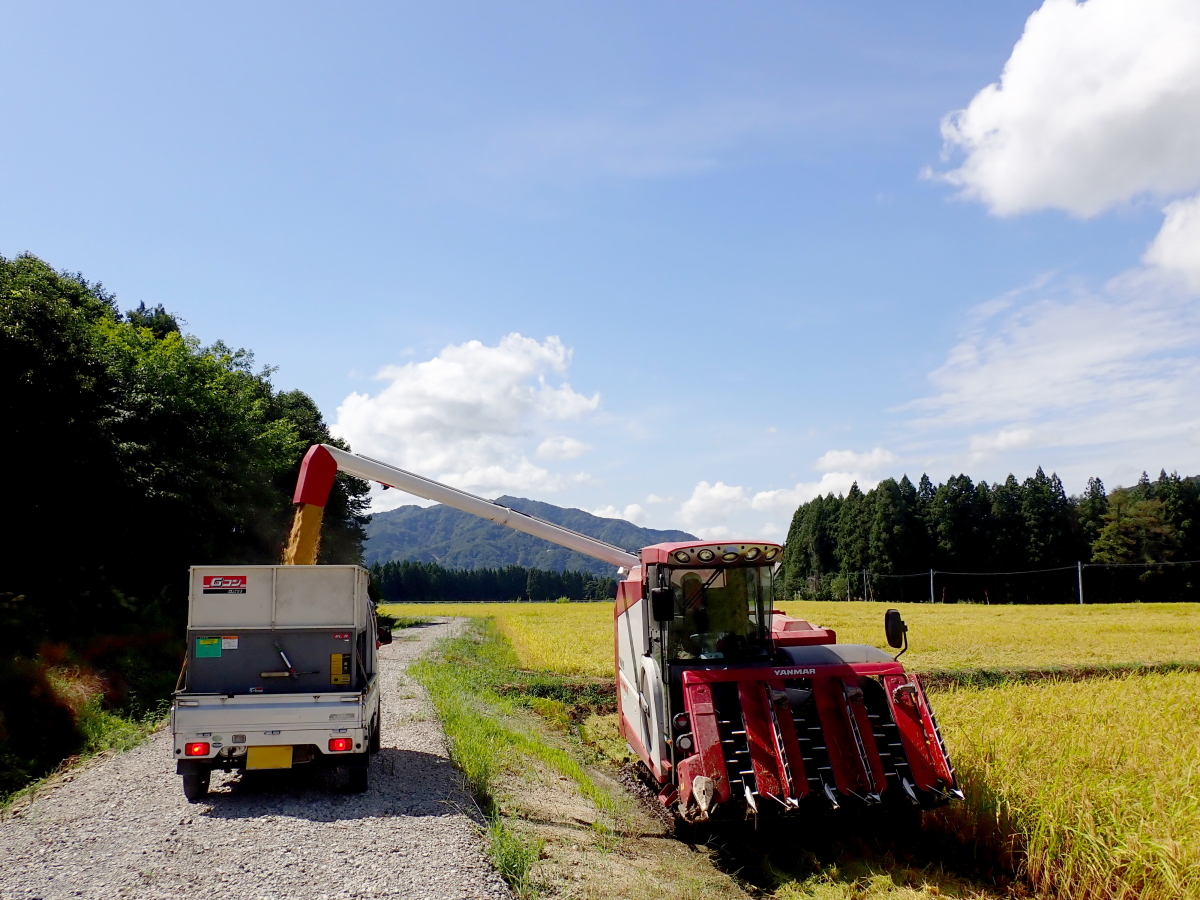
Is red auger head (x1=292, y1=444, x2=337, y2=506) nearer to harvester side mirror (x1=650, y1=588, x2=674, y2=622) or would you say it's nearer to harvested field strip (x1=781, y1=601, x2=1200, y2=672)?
harvester side mirror (x1=650, y1=588, x2=674, y2=622)

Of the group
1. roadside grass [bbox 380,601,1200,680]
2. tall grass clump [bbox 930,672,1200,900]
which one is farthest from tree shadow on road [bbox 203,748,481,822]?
roadside grass [bbox 380,601,1200,680]

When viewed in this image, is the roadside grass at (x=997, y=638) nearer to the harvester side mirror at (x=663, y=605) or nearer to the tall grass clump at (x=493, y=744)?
the tall grass clump at (x=493, y=744)

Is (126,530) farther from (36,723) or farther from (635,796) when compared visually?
(635,796)

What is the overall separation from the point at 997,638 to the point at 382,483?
2608cm

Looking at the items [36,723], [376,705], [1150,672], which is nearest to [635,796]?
[376,705]

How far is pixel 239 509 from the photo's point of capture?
100 ft

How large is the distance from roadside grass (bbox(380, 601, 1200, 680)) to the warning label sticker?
14045 mm

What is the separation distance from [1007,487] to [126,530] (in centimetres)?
9163

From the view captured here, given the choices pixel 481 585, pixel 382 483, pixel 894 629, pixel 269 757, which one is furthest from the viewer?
pixel 481 585

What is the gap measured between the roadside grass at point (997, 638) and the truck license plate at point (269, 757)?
45.5 ft

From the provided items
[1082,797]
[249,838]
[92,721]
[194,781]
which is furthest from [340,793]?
[1082,797]

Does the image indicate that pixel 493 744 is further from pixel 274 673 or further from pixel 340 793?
pixel 274 673

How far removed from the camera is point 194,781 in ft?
31.9

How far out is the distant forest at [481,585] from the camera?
13675 cm
